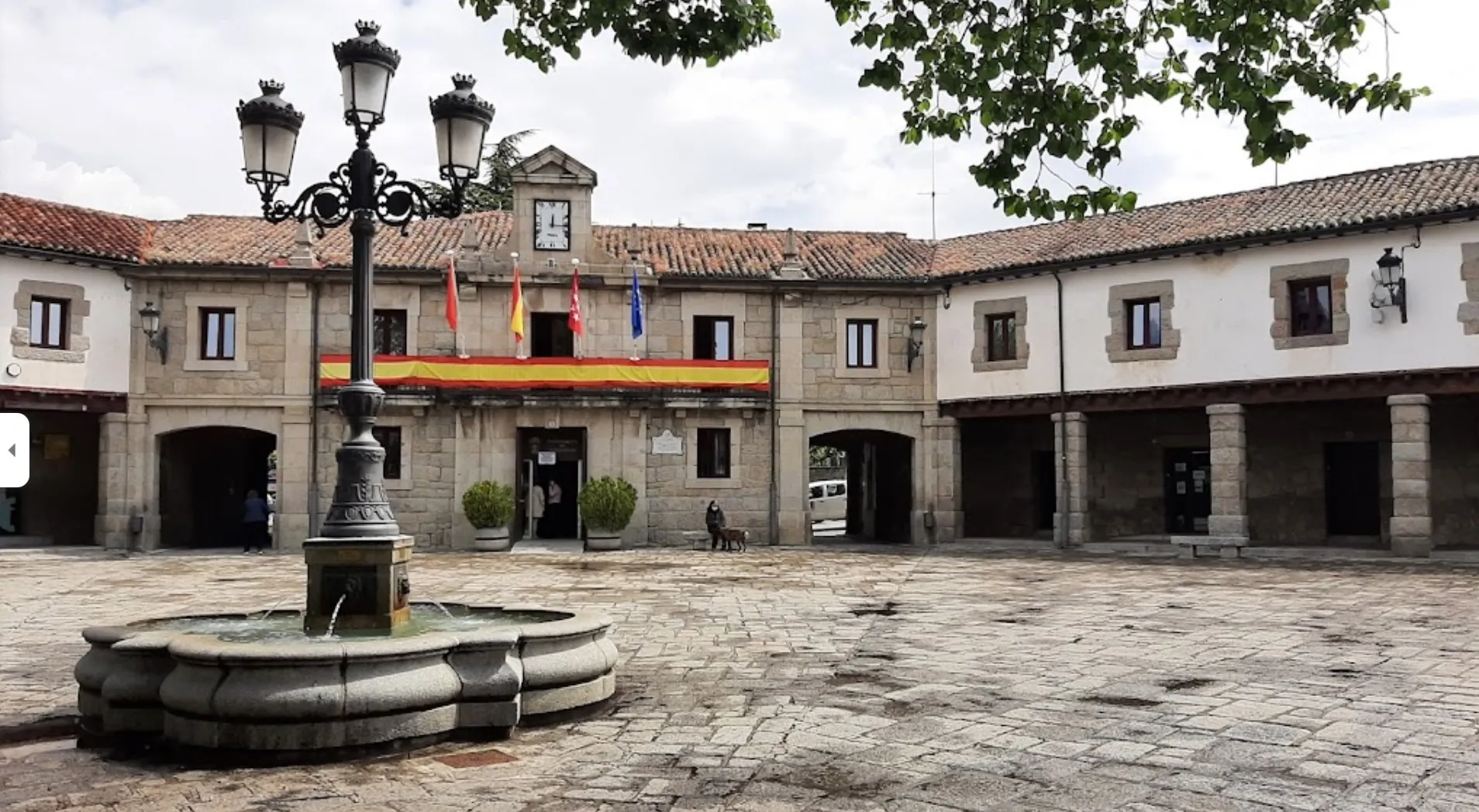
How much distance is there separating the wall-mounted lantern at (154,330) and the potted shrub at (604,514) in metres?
8.72

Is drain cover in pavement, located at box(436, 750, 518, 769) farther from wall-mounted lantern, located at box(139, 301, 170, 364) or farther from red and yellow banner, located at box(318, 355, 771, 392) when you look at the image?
wall-mounted lantern, located at box(139, 301, 170, 364)

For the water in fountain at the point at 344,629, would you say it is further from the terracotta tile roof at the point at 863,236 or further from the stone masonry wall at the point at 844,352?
the stone masonry wall at the point at 844,352

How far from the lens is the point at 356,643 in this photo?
230 inches

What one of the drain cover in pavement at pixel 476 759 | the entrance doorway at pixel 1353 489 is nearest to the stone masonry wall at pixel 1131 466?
the entrance doorway at pixel 1353 489

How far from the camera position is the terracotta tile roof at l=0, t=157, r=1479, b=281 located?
65.0 feet

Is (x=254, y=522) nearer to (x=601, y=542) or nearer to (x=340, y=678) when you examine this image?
(x=601, y=542)

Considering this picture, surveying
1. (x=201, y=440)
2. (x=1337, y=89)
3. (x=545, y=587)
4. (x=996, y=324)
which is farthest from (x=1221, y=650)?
(x=201, y=440)

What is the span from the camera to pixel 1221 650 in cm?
920

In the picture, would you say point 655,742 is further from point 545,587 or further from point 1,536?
point 1,536

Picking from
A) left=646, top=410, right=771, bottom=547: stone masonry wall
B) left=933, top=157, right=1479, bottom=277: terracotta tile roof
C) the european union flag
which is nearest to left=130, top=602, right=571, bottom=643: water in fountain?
the european union flag

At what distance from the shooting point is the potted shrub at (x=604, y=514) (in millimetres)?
21984

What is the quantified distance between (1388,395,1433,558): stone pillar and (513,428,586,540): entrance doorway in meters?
15.0

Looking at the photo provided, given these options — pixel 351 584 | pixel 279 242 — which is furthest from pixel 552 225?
pixel 351 584

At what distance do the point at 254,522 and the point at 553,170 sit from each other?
927 centimetres
